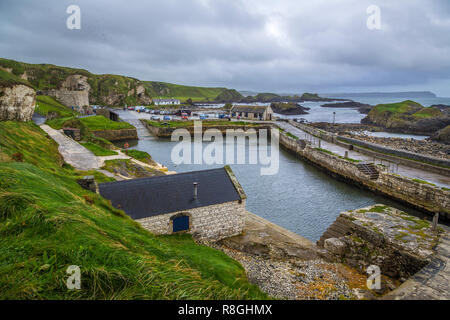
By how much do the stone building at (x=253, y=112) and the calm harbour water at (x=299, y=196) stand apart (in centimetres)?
3939

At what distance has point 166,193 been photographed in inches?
599

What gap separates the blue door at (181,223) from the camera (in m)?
14.6

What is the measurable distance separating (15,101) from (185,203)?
696 inches

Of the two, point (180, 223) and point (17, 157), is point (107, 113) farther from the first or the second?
point (180, 223)

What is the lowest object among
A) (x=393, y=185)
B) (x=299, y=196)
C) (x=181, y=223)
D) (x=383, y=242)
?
(x=299, y=196)

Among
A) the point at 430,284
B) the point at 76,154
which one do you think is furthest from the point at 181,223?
the point at 76,154

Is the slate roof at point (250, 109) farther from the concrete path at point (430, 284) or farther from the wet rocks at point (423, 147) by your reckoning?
the concrete path at point (430, 284)

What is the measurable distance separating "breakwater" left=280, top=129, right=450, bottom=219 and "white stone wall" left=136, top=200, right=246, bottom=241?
14.1 metres

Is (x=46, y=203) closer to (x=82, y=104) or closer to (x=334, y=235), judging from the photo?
(x=334, y=235)

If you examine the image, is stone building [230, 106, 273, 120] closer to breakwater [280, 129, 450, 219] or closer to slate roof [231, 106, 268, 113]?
slate roof [231, 106, 268, 113]

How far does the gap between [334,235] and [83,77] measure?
113 meters

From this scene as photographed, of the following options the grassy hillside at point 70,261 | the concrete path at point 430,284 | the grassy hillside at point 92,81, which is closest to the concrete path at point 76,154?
the grassy hillside at point 70,261

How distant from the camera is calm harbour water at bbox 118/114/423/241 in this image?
21.7 m
